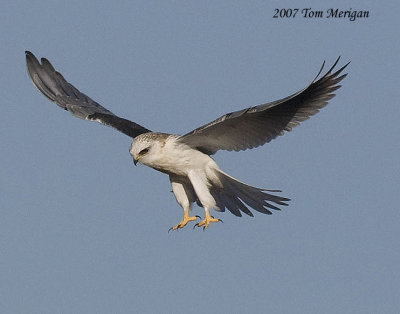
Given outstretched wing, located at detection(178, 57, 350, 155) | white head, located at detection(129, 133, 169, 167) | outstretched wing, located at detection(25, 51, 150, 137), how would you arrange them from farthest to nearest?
outstretched wing, located at detection(25, 51, 150, 137)
white head, located at detection(129, 133, 169, 167)
outstretched wing, located at detection(178, 57, 350, 155)

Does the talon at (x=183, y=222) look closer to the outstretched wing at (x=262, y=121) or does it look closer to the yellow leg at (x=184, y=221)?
the yellow leg at (x=184, y=221)

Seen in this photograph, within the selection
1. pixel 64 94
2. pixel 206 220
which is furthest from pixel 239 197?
pixel 64 94

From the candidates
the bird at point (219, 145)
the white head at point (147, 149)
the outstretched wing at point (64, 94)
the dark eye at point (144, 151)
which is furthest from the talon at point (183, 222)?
the outstretched wing at point (64, 94)

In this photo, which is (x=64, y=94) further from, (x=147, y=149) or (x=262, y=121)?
(x=262, y=121)

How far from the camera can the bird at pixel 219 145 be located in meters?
9.81

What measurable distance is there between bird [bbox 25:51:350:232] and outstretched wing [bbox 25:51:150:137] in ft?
0.31

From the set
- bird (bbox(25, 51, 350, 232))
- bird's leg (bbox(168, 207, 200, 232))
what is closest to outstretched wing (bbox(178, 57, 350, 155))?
bird (bbox(25, 51, 350, 232))

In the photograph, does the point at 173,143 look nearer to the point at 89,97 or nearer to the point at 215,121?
the point at 215,121

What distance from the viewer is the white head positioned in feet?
33.8

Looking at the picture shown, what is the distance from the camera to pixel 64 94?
12336mm

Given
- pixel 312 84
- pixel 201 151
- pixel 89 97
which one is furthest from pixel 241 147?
pixel 89 97

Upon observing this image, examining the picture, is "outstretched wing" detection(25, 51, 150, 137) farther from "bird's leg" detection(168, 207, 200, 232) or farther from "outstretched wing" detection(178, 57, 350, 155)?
"outstretched wing" detection(178, 57, 350, 155)

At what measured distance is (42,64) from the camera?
1223cm

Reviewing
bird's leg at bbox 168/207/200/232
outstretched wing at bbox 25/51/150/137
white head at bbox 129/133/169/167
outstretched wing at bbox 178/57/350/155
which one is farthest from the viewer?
outstretched wing at bbox 25/51/150/137
